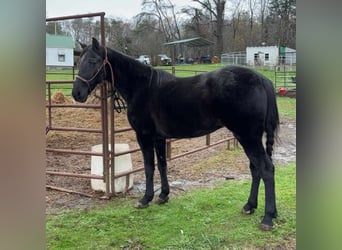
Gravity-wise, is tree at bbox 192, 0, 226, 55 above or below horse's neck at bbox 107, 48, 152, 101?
above

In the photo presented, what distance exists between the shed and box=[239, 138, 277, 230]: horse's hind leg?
102cm

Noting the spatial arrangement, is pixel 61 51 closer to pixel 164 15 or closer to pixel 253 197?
pixel 164 15

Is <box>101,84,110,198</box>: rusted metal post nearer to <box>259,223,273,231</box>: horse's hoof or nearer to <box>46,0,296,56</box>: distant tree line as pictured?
<box>46,0,296,56</box>: distant tree line

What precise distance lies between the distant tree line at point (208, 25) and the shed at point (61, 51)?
0.04 meters

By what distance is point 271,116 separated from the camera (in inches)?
68.4

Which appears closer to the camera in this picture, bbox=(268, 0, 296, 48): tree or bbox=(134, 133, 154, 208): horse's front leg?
bbox=(268, 0, 296, 48): tree

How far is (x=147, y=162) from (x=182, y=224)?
524mm

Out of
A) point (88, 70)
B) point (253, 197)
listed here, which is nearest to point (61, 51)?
point (88, 70)

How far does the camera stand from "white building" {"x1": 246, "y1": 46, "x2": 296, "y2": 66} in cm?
136

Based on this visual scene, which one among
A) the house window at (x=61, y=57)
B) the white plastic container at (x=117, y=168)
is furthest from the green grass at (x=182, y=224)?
the house window at (x=61, y=57)

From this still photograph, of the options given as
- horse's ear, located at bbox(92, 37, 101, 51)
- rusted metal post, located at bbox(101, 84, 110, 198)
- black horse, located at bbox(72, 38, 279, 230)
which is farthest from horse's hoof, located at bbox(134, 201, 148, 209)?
horse's ear, located at bbox(92, 37, 101, 51)
